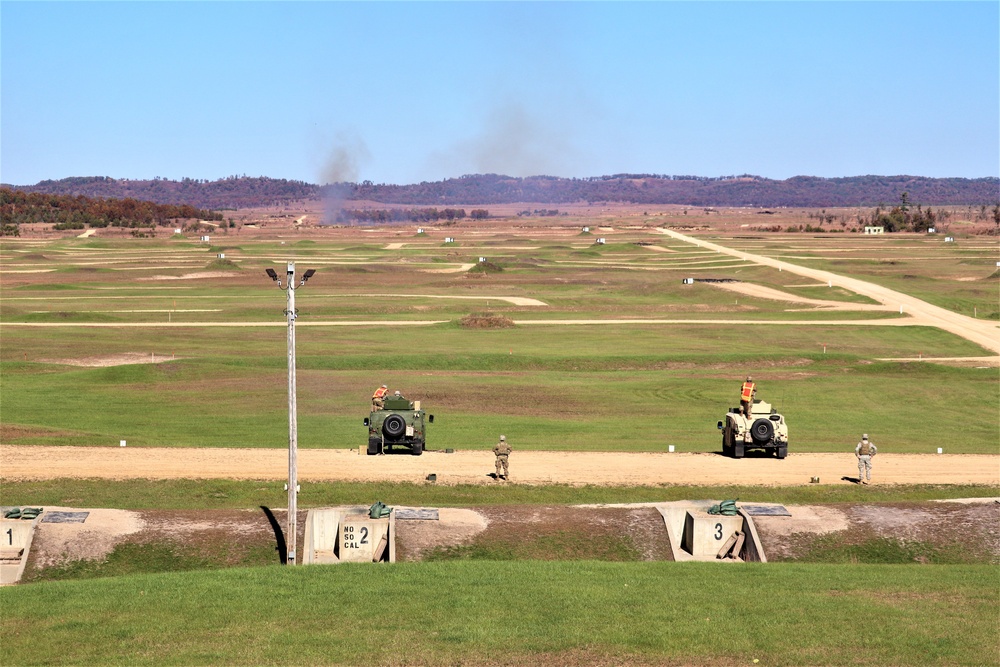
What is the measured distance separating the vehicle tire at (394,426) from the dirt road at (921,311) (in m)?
45.6

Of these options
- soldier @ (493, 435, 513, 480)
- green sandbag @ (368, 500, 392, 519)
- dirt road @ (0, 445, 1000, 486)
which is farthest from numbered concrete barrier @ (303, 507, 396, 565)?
soldier @ (493, 435, 513, 480)

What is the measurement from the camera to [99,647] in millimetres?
20453

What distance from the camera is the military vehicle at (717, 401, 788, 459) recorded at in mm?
39906

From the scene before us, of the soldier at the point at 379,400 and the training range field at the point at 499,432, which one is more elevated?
the soldier at the point at 379,400

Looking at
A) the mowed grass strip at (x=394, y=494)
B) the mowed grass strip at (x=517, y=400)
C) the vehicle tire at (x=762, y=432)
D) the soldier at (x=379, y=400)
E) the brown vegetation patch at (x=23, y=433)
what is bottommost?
the mowed grass strip at (x=517, y=400)

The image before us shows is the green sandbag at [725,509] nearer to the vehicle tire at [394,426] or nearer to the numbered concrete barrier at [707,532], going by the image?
the numbered concrete barrier at [707,532]

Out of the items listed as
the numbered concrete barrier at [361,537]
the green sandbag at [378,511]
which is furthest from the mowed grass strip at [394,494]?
the numbered concrete barrier at [361,537]

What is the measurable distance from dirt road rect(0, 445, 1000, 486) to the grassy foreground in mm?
10696

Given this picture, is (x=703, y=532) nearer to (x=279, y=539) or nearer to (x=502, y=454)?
(x=502, y=454)

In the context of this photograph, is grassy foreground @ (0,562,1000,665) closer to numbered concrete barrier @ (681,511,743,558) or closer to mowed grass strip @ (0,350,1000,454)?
numbered concrete barrier @ (681,511,743,558)

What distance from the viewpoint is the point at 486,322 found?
82.6m

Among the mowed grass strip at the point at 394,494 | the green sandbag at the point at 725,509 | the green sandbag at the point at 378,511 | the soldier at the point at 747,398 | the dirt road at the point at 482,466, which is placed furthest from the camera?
the soldier at the point at 747,398

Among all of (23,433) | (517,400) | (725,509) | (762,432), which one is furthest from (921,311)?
(23,433)

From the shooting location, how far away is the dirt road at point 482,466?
36.2 m
